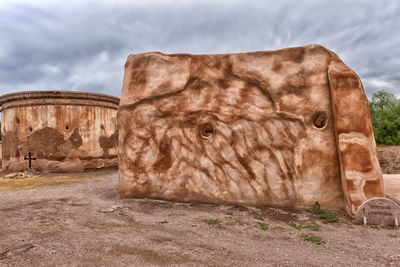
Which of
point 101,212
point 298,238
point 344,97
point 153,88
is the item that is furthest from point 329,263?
point 153,88

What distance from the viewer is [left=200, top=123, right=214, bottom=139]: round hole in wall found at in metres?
4.35

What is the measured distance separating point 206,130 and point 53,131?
6.68 metres

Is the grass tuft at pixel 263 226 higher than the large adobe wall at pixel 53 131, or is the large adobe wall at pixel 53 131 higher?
the large adobe wall at pixel 53 131

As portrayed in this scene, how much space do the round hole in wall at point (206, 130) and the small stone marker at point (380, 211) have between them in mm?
2416

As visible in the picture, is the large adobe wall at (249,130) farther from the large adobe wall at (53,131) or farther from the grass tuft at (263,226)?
the large adobe wall at (53,131)

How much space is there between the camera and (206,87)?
4.37 metres

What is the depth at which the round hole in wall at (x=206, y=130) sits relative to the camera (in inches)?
171

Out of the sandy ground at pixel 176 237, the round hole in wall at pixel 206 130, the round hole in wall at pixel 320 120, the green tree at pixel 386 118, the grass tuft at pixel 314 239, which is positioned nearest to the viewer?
the sandy ground at pixel 176 237

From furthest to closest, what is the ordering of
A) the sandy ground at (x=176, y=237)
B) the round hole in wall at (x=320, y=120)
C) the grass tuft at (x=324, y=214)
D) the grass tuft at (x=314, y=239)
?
the round hole in wall at (x=320, y=120), the grass tuft at (x=324, y=214), the grass tuft at (x=314, y=239), the sandy ground at (x=176, y=237)

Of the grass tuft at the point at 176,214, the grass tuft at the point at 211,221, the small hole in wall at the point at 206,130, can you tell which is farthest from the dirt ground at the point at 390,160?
the grass tuft at the point at 176,214

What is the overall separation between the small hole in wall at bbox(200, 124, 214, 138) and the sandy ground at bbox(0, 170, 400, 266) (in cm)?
120

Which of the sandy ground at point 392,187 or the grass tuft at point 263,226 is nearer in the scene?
the grass tuft at point 263,226

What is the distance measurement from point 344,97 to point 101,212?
4.02 metres

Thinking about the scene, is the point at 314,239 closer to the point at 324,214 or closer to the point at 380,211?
the point at 324,214
